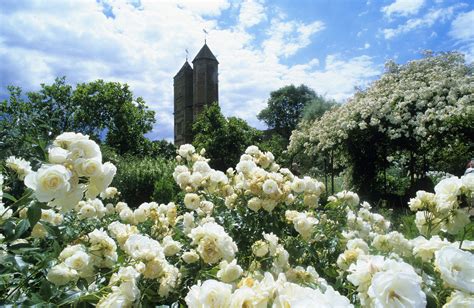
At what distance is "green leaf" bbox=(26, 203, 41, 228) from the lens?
0.98m

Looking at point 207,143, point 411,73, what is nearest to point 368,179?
point 411,73

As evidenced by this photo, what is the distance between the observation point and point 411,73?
1102 cm

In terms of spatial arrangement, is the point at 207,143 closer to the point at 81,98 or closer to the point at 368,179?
the point at 368,179

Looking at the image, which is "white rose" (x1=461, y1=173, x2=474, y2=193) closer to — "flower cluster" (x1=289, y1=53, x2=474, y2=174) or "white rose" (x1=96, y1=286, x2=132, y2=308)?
"white rose" (x1=96, y1=286, x2=132, y2=308)

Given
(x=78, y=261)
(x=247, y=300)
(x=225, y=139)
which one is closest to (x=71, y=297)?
(x=78, y=261)

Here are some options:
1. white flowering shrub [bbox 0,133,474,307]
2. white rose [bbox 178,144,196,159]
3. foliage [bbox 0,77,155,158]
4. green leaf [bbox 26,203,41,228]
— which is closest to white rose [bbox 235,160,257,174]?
white flowering shrub [bbox 0,133,474,307]

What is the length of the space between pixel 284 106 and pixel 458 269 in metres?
39.8

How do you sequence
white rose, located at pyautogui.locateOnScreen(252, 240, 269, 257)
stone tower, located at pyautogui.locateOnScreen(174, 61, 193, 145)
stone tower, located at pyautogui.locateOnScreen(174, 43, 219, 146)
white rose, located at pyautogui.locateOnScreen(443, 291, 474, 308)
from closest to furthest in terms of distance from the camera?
white rose, located at pyautogui.locateOnScreen(443, 291, 474, 308) < white rose, located at pyautogui.locateOnScreen(252, 240, 269, 257) < stone tower, located at pyautogui.locateOnScreen(174, 43, 219, 146) < stone tower, located at pyautogui.locateOnScreen(174, 61, 193, 145)

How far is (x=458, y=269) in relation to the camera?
37.7 inches

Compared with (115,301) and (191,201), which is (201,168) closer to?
(191,201)

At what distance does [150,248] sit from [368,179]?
11202 millimetres

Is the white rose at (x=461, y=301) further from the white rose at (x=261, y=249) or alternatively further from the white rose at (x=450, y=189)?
the white rose at (x=261, y=249)

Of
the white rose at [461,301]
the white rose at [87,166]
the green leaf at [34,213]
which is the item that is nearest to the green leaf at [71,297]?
the green leaf at [34,213]

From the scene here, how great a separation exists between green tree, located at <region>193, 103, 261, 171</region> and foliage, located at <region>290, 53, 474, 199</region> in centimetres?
670
